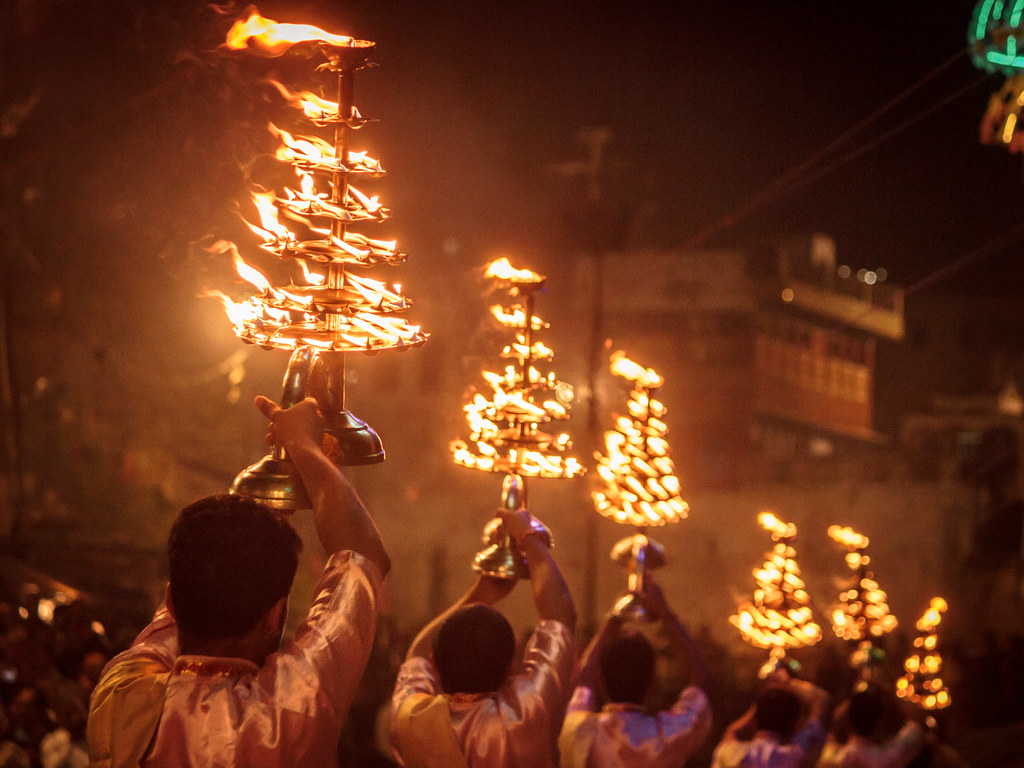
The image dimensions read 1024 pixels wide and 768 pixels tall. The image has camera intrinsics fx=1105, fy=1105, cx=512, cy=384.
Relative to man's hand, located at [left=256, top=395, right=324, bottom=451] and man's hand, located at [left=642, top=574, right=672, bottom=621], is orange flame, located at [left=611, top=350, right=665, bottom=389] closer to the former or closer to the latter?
man's hand, located at [left=642, top=574, right=672, bottom=621]

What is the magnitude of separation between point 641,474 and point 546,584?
63.5 inches

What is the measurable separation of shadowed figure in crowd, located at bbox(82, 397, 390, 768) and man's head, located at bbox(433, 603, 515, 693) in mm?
783

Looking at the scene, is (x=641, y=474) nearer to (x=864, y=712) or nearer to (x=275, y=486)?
(x=864, y=712)

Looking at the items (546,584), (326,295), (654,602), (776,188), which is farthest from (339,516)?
(776,188)

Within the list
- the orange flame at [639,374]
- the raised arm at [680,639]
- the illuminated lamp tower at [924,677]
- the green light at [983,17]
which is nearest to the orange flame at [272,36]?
the orange flame at [639,374]

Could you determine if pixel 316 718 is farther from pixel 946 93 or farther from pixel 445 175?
pixel 445 175

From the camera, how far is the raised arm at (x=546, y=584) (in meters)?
3.82

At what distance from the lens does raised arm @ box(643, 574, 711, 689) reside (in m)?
4.82

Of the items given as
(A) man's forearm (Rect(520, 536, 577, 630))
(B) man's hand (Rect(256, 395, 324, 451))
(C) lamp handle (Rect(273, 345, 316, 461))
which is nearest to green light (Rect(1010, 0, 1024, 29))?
(A) man's forearm (Rect(520, 536, 577, 630))

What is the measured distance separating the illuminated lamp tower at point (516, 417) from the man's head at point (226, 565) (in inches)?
74.6

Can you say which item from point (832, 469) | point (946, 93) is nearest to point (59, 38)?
point (946, 93)

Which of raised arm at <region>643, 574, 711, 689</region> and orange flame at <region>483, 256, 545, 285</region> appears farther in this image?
raised arm at <region>643, 574, 711, 689</region>

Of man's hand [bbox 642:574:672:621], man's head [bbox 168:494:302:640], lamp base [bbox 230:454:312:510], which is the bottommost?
man's hand [bbox 642:574:672:621]

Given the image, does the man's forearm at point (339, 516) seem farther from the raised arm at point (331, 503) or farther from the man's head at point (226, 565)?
the man's head at point (226, 565)
